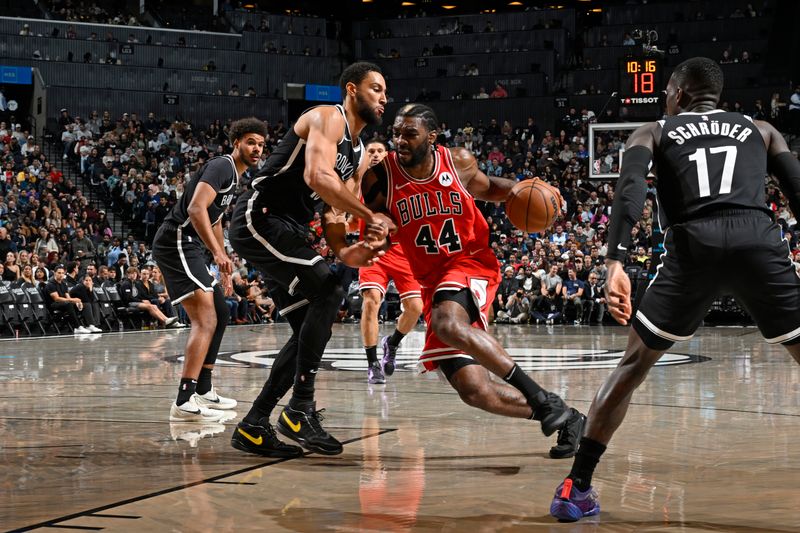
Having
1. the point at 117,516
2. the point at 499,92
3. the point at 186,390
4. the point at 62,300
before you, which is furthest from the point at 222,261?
the point at 499,92

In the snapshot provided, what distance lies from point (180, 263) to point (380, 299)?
7.65ft

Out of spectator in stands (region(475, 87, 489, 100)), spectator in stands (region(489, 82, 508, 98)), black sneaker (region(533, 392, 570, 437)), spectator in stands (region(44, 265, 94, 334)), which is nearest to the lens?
black sneaker (region(533, 392, 570, 437))

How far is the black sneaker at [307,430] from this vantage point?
4859 millimetres

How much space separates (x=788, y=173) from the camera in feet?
12.1

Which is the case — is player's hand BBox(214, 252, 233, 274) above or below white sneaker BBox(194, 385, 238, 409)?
above

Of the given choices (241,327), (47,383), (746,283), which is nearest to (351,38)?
(241,327)

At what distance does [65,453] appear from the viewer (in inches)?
192

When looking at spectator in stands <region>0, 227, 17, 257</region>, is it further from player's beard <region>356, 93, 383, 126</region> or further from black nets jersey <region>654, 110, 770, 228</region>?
black nets jersey <region>654, 110, 770, 228</region>

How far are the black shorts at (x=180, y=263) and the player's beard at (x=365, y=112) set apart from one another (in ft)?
6.02

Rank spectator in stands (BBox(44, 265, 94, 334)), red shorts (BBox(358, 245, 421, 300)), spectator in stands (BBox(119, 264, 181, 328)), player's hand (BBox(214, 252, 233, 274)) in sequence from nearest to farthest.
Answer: player's hand (BBox(214, 252, 233, 274)) < red shorts (BBox(358, 245, 421, 300)) < spectator in stands (BBox(44, 265, 94, 334)) < spectator in stands (BBox(119, 264, 181, 328))

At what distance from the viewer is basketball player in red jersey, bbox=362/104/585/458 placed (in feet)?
15.4

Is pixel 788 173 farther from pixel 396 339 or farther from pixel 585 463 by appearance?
pixel 396 339

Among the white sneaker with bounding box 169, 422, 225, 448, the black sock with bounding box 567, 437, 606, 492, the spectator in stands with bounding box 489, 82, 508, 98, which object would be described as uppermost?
the spectator in stands with bounding box 489, 82, 508, 98

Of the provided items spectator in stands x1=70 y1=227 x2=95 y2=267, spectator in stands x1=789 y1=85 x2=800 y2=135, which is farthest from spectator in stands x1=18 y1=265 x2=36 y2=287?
spectator in stands x1=789 y1=85 x2=800 y2=135
